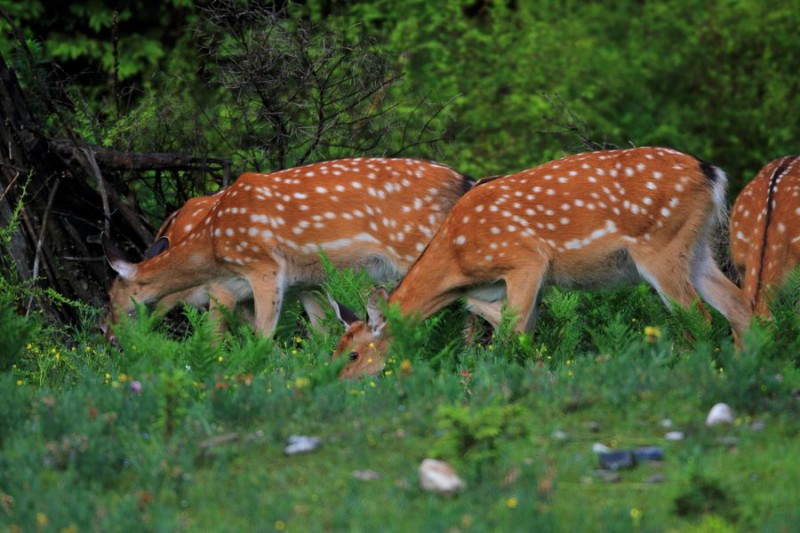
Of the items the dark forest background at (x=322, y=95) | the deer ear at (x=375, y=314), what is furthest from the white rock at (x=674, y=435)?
the dark forest background at (x=322, y=95)

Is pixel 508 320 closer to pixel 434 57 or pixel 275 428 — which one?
pixel 275 428

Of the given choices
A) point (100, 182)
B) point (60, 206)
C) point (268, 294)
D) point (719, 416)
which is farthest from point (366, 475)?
point (60, 206)

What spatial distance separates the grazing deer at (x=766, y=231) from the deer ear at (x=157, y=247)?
3.85m

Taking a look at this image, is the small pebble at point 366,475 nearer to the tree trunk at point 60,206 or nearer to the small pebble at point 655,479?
the small pebble at point 655,479

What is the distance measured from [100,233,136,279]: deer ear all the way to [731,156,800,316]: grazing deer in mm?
4054

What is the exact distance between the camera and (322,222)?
9.09 meters

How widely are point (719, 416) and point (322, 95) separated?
5.86m

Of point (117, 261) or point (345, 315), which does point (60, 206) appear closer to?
point (117, 261)

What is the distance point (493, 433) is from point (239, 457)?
1.03 m

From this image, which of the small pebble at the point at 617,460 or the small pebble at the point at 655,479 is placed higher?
the small pebble at the point at 655,479

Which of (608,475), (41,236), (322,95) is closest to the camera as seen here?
(608,475)

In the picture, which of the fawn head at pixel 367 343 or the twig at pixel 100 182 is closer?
the fawn head at pixel 367 343

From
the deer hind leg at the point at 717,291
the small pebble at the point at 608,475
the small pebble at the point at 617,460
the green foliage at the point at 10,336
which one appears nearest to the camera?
the small pebble at the point at 608,475

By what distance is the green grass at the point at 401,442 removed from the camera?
185 inches
